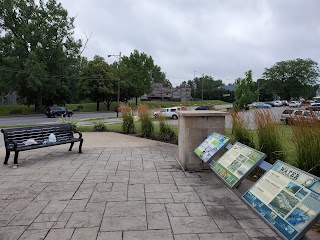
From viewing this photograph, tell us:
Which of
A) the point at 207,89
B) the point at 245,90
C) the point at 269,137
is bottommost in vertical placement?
the point at 269,137

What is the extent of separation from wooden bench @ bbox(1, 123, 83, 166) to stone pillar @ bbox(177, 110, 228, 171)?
3.48m

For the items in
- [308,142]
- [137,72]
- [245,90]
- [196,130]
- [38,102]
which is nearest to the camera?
[308,142]

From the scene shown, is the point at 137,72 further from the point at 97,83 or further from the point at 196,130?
the point at 196,130

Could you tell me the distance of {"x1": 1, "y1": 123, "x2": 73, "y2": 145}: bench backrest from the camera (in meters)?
6.78

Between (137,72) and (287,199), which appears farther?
(137,72)

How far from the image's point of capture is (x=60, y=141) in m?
7.70

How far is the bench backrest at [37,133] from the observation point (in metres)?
6.78

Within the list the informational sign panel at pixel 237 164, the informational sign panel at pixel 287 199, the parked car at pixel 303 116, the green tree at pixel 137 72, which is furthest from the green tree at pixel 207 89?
the informational sign panel at pixel 287 199

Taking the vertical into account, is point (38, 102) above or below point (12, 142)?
above

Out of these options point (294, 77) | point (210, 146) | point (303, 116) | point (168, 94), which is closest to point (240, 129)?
point (210, 146)

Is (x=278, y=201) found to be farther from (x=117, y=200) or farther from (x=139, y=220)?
(x=117, y=200)

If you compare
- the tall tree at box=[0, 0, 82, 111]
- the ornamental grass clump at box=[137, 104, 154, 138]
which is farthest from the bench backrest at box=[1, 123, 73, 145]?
the tall tree at box=[0, 0, 82, 111]

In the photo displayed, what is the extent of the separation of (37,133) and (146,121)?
17.3 feet

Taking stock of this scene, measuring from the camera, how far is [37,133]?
737cm
